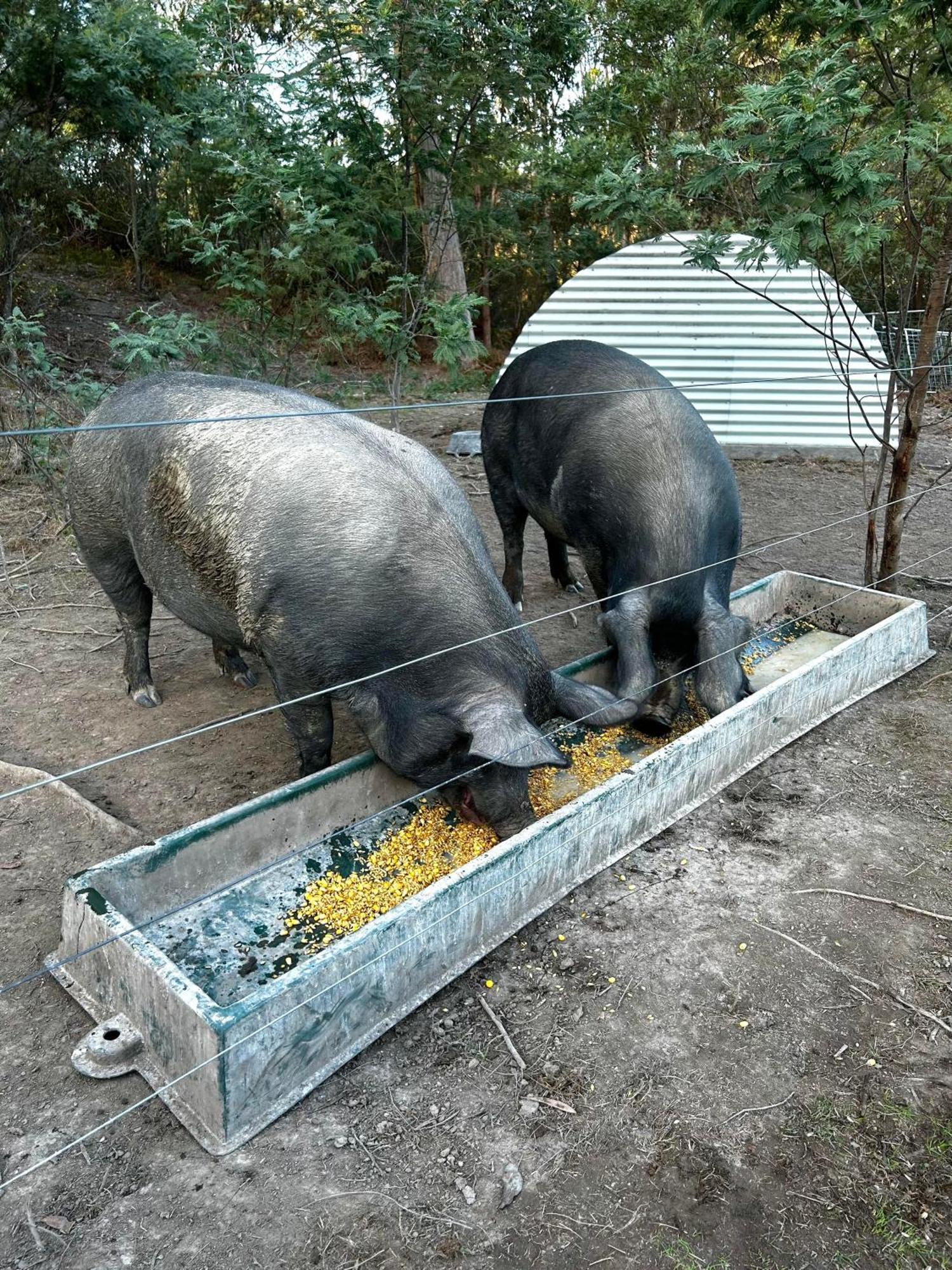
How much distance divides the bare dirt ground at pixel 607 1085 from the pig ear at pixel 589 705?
0.53m

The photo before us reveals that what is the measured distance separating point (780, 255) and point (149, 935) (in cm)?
348

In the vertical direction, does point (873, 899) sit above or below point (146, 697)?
below

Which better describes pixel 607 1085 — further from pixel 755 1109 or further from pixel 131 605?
pixel 131 605

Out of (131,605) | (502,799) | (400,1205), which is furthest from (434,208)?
(400,1205)

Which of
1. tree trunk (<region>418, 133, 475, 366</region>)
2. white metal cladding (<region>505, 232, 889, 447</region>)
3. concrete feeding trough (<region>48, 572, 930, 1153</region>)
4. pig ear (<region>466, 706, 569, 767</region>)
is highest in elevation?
tree trunk (<region>418, 133, 475, 366</region>)

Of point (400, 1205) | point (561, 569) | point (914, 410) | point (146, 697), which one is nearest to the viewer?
point (400, 1205)

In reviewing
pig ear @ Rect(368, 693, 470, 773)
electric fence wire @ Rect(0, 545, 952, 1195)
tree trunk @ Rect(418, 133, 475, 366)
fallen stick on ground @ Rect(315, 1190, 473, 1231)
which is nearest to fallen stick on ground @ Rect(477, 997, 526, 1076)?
electric fence wire @ Rect(0, 545, 952, 1195)

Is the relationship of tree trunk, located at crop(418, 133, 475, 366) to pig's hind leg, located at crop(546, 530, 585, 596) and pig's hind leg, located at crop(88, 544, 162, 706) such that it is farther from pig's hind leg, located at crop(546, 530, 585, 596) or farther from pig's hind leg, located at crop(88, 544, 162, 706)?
pig's hind leg, located at crop(88, 544, 162, 706)

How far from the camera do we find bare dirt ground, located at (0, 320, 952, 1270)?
204cm

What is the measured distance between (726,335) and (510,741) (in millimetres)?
7210

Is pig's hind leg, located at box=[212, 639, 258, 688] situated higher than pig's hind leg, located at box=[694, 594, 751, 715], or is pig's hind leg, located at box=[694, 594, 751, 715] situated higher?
pig's hind leg, located at box=[694, 594, 751, 715]

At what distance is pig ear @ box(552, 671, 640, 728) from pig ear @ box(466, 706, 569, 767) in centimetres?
22

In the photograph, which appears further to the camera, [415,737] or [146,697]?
[146,697]

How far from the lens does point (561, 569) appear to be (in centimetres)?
596
